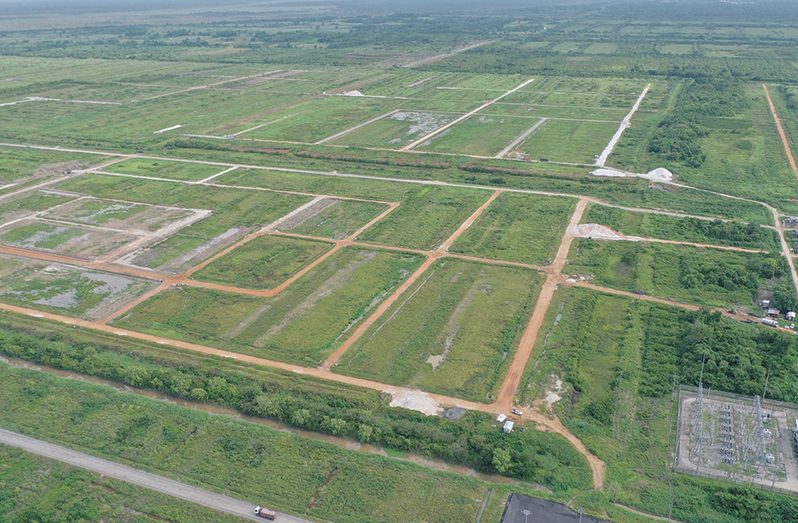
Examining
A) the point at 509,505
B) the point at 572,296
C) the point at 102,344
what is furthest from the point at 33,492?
the point at 572,296

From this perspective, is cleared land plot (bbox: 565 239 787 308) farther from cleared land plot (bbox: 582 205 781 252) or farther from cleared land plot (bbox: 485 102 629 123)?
cleared land plot (bbox: 485 102 629 123)

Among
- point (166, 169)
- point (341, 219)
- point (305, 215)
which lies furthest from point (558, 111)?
point (166, 169)

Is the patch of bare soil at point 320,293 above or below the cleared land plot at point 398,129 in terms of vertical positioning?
below

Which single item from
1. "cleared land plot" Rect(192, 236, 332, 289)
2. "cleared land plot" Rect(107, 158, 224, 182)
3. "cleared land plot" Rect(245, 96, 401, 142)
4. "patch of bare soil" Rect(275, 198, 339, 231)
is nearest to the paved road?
"cleared land plot" Rect(192, 236, 332, 289)

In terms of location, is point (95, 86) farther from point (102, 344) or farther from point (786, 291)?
point (786, 291)

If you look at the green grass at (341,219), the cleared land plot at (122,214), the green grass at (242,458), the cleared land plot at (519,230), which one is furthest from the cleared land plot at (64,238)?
the cleared land plot at (519,230)

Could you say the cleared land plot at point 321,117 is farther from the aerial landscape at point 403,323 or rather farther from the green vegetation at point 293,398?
the green vegetation at point 293,398

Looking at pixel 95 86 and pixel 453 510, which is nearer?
pixel 453 510

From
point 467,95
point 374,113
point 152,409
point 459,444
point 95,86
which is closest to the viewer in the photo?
point 459,444
